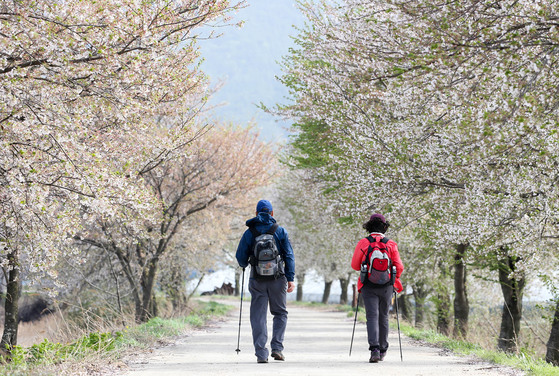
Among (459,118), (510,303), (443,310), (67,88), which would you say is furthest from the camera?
(443,310)

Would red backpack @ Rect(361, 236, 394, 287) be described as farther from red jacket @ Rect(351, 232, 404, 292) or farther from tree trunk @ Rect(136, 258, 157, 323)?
tree trunk @ Rect(136, 258, 157, 323)

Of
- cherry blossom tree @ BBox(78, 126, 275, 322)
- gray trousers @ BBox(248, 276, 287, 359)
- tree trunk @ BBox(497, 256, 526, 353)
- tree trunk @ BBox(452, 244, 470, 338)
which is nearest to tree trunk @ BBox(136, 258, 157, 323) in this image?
cherry blossom tree @ BBox(78, 126, 275, 322)

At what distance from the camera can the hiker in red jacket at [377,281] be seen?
29.9 feet

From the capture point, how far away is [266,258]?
8789 mm

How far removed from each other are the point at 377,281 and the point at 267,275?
5.17ft

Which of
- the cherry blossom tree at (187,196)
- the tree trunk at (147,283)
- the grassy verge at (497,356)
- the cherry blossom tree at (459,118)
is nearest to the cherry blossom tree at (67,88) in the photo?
the cherry blossom tree at (459,118)

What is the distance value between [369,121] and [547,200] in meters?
4.85

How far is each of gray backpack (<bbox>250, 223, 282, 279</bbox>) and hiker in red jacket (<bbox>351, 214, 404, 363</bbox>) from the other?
116cm

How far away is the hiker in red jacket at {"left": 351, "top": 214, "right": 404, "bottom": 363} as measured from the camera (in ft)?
29.9

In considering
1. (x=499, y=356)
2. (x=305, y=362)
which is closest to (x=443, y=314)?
(x=499, y=356)

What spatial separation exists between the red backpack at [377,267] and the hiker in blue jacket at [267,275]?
106cm

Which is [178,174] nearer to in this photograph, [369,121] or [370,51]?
[369,121]

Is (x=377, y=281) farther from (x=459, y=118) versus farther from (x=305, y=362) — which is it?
(x=459, y=118)

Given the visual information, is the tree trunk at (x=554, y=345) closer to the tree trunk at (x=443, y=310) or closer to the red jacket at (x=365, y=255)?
the tree trunk at (x=443, y=310)
